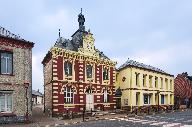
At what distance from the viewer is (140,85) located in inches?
1715

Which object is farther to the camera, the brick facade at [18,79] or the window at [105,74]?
the window at [105,74]

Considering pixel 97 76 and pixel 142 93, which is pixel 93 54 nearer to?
pixel 97 76

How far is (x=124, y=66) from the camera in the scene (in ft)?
141

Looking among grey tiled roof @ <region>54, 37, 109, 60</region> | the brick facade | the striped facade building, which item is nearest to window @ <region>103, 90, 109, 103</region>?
grey tiled roof @ <region>54, 37, 109, 60</region>

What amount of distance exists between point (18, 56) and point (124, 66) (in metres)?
20.9

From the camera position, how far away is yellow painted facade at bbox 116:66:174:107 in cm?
4191

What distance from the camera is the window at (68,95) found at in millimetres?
33812

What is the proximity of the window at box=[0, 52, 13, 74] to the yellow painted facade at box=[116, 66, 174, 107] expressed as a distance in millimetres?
21171

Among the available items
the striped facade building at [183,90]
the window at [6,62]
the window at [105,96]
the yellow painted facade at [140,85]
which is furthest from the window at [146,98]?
the window at [6,62]

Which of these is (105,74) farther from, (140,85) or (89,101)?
(140,85)

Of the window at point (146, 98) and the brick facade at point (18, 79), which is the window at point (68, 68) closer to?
the brick facade at point (18, 79)

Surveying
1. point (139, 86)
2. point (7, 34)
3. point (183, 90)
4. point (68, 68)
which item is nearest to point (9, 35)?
point (7, 34)

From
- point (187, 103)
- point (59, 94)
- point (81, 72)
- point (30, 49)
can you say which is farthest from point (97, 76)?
point (187, 103)

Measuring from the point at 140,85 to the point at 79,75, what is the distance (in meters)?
12.8
